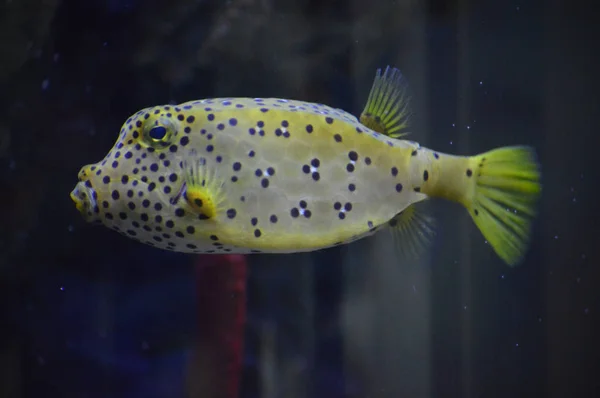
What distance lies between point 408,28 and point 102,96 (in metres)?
1.10

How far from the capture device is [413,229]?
58.1 inches

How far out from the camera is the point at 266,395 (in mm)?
1860

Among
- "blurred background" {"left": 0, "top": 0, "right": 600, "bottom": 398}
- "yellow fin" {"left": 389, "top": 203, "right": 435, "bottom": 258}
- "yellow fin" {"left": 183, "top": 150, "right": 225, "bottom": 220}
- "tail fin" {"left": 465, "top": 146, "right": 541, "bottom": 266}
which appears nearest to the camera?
"yellow fin" {"left": 183, "top": 150, "right": 225, "bottom": 220}

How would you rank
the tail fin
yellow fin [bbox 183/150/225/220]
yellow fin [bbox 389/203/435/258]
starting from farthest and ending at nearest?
yellow fin [bbox 389/203/435/258]
the tail fin
yellow fin [bbox 183/150/225/220]

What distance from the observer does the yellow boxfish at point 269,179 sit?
3.89 feet

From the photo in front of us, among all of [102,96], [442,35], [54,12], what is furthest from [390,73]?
[54,12]

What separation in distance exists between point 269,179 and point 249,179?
0.15ft

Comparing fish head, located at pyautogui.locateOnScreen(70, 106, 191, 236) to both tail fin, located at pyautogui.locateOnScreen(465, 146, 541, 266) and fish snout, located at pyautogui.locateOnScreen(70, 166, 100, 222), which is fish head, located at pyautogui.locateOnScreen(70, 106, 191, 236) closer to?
fish snout, located at pyautogui.locateOnScreen(70, 166, 100, 222)

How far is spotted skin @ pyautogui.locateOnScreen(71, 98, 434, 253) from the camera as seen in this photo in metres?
1.19

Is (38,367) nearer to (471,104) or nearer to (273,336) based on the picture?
(273,336)

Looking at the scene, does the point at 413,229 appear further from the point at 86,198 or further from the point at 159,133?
the point at 86,198

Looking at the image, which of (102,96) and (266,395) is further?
(266,395)

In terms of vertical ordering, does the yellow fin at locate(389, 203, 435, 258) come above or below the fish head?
below

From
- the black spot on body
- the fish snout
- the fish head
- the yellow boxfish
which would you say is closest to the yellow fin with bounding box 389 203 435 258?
the yellow boxfish
